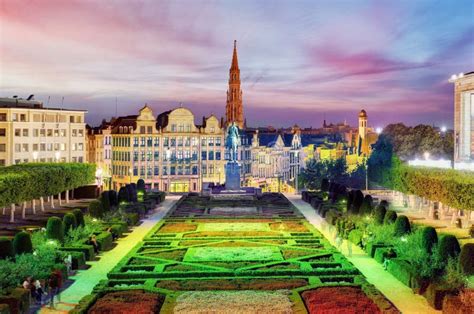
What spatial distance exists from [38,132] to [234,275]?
80009 mm

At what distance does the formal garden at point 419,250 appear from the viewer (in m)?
25.5

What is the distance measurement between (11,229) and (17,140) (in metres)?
54.3

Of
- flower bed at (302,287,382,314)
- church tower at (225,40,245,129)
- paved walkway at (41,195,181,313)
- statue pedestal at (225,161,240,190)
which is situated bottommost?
paved walkway at (41,195,181,313)

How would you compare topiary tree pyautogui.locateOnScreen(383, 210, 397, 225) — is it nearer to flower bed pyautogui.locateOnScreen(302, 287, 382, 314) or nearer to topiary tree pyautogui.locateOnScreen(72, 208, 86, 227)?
flower bed pyautogui.locateOnScreen(302, 287, 382, 314)

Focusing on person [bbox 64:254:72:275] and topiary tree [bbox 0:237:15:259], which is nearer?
topiary tree [bbox 0:237:15:259]

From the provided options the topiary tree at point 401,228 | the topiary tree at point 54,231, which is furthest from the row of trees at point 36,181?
the topiary tree at point 401,228

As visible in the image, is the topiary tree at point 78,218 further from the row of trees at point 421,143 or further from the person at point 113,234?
the row of trees at point 421,143

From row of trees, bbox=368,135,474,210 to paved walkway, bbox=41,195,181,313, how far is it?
22273mm

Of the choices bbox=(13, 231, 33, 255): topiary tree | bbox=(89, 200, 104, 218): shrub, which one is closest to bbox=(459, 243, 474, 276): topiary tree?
bbox=(13, 231, 33, 255): topiary tree

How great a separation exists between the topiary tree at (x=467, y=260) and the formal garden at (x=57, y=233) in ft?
58.0

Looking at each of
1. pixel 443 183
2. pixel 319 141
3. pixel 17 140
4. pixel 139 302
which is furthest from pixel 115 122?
pixel 139 302

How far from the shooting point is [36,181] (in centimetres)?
5519

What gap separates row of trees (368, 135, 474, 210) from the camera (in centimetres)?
4528

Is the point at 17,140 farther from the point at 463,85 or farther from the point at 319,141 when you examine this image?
the point at 319,141
